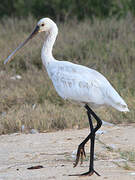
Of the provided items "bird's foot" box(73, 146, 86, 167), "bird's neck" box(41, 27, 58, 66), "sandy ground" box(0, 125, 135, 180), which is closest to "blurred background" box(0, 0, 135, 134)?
"sandy ground" box(0, 125, 135, 180)

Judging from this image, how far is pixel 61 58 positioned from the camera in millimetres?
12336

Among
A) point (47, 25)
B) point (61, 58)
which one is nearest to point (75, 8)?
point (61, 58)

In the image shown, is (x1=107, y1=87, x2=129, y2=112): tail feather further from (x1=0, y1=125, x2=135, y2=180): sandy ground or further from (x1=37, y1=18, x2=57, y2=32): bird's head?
(x1=37, y1=18, x2=57, y2=32): bird's head

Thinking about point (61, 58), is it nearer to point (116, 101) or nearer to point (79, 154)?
point (79, 154)

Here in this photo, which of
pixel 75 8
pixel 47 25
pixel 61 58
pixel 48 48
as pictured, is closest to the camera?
pixel 48 48

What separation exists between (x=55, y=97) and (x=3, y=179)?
176 inches

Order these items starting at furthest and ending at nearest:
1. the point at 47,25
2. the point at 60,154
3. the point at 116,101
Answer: the point at 47,25 < the point at 60,154 < the point at 116,101

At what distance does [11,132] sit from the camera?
8266 mm

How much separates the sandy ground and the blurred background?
1.53 ft

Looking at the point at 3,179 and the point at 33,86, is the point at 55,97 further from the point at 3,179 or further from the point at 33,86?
the point at 3,179

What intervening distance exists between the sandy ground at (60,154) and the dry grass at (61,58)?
0.42 m

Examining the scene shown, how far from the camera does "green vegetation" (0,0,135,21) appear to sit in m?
16.4

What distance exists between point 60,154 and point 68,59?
18.4 ft

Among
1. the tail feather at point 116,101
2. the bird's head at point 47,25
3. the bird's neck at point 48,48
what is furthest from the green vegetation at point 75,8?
the tail feather at point 116,101
